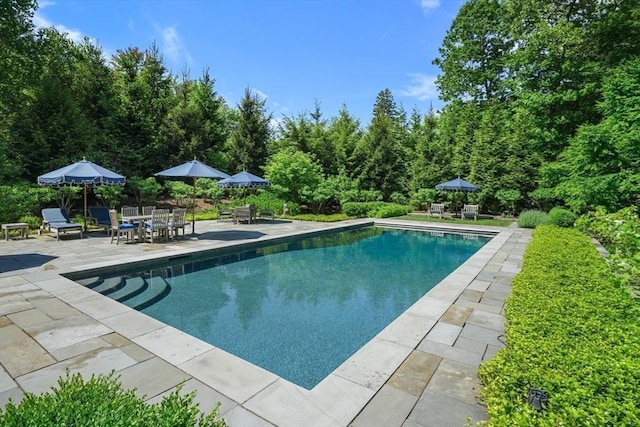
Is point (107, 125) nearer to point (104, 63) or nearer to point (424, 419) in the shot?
point (104, 63)

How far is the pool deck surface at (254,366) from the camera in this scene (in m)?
2.51

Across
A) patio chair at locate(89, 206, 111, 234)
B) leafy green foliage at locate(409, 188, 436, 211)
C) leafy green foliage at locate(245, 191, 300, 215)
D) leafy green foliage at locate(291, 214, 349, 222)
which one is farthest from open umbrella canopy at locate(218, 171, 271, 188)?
leafy green foliage at locate(409, 188, 436, 211)

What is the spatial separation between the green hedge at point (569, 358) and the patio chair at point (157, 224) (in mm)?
8815

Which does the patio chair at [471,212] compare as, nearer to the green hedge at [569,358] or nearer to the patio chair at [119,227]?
the green hedge at [569,358]

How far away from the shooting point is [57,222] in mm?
9969

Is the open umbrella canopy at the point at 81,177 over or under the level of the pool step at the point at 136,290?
over

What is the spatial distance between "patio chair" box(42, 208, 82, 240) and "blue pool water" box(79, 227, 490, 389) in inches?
173

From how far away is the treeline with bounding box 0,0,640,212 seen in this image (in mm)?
12719

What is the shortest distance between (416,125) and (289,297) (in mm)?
25578

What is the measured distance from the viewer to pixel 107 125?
60.3 ft

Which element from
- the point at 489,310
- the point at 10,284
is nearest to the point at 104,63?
the point at 10,284

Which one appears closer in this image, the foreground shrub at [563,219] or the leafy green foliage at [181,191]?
the foreground shrub at [563,219]

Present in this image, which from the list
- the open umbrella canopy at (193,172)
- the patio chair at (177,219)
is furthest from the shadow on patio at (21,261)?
the open umbrella canopy at (193,172)

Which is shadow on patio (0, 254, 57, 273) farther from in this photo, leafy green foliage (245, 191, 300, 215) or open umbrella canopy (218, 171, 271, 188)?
leafy green foliage (245, 191, 300, 215)
